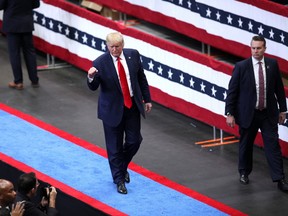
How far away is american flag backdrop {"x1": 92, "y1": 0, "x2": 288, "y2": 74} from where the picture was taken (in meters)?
13.3

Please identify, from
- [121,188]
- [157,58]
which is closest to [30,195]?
[121,188]

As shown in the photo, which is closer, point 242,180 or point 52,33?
point 242,180

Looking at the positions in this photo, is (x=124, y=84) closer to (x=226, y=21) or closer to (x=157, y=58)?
(x=157, y=58)

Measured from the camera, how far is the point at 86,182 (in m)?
12.0

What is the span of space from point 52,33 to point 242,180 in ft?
16.8

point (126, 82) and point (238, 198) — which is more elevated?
point (126, 82)

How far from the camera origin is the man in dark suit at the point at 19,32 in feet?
48.4

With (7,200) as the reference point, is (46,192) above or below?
below

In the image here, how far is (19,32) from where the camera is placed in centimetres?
1481

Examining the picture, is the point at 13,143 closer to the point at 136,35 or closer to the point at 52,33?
the point at 136,35

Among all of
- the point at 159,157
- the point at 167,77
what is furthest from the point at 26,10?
the point at 159,157

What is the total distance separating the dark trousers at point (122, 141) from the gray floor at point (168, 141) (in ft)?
2.45

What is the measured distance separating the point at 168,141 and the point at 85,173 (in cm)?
143

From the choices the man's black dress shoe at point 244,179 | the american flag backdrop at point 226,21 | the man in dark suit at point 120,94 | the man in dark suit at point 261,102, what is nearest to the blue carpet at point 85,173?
the man in dark suit at point 120,94
